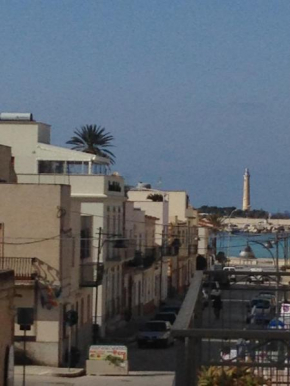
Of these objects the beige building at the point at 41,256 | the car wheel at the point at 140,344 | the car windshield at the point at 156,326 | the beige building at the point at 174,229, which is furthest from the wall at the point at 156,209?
the beige building at the point at 41,256

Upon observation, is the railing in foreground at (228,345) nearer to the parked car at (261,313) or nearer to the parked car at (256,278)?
the parked car at (261,313)

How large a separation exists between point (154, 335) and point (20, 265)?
1074 cm

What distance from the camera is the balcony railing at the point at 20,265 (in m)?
46.6

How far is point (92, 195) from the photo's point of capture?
59.4 m

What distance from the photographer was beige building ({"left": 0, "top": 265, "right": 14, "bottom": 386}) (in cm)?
3356

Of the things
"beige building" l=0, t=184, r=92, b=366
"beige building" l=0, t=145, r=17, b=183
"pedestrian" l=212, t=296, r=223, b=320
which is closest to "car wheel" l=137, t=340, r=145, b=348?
"beige building" l=0, t=184, r=92, b=366

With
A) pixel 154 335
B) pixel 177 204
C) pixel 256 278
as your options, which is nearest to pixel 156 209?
pixel 177 204

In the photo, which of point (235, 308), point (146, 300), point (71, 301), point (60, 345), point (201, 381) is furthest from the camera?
point (146, 300)

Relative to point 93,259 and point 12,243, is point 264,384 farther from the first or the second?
point 93,259

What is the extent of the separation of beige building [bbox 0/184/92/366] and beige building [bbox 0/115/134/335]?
19.8 ft

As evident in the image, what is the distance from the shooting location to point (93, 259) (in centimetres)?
5788

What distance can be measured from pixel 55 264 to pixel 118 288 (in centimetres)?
1743

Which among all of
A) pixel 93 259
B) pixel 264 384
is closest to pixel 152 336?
pixel 93 259

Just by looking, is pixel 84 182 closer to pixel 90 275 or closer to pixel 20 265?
pixel 90 275
